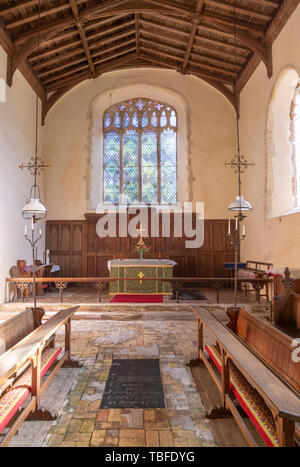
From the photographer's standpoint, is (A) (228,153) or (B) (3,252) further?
(A) (228,153)

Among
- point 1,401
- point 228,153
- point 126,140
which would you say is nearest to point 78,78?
point 126,140

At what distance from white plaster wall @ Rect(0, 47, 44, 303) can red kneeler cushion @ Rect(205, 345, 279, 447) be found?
610 centimetres

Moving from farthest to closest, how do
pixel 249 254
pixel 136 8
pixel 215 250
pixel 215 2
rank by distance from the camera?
pixel 215 250, pixel 249 254, pixel 136 8, pixel 215 2

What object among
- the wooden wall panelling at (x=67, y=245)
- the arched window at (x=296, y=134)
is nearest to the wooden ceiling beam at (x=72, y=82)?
the wooden wall panelling at (x=67, y=245)

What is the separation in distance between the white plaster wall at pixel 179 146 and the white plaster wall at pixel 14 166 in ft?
4.91

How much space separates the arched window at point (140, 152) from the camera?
10750 millimetres

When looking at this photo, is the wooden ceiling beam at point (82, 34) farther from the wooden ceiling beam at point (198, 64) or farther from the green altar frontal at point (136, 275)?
the green altar frontal at point (136, 275)

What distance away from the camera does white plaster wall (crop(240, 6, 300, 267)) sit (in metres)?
6.60

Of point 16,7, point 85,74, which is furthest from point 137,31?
point 16,7

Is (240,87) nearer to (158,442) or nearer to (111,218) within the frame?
(111,218)

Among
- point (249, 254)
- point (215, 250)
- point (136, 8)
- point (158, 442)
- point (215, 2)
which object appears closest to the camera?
point (158, 442)

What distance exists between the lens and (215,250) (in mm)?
10328

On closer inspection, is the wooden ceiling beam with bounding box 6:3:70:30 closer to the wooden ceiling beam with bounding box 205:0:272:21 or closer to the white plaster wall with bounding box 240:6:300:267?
the wooden ceiling beam with bounding box 205:0:272:21

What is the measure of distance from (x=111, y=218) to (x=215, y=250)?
12.3 ft
